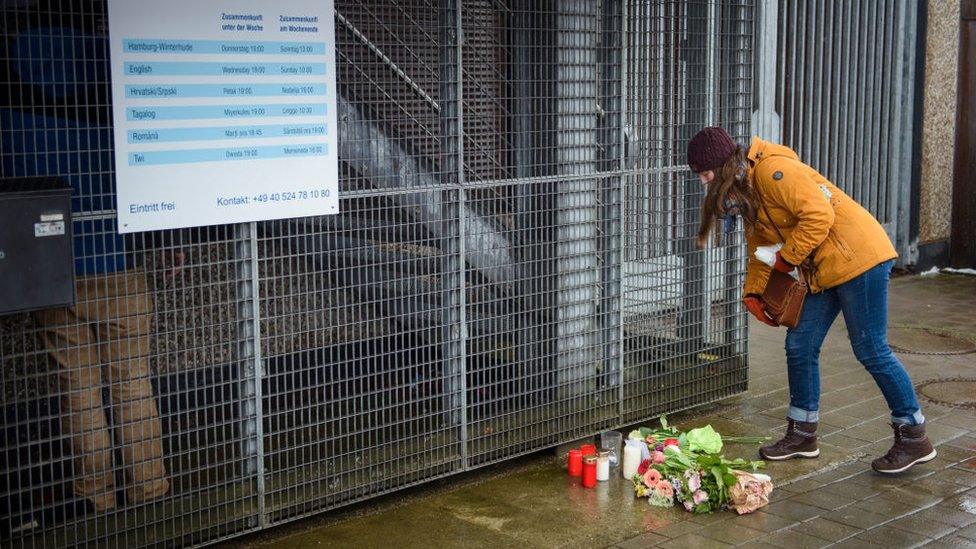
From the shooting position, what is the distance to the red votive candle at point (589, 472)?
575 cm

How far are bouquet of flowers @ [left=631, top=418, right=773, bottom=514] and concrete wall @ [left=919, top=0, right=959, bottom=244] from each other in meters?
7.07

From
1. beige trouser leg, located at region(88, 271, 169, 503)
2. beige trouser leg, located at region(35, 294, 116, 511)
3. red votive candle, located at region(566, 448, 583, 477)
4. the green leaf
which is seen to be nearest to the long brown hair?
the green leaf

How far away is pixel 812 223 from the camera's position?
5520 mm

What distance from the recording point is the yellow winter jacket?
218 inches

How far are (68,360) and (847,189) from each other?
27.6 ft

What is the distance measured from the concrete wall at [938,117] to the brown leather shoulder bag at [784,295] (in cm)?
679

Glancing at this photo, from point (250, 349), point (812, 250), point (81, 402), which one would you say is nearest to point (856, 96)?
point (812, 250)

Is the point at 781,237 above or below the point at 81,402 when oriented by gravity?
above

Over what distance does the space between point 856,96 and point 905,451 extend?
597cm

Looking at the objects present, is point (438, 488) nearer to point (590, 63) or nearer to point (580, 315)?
point (580, 315)

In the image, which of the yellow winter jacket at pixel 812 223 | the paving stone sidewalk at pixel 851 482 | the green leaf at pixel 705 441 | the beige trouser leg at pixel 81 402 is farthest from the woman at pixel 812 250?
the beige trouser leg at pixel 81 402

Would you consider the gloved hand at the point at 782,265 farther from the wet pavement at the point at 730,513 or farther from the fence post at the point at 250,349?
the fence post at the point at 250,349

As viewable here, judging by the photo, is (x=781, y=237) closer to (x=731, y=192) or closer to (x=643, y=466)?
(x=731, y=192)

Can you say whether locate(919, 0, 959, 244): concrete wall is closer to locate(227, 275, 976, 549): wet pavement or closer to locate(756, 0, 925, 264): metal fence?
locate(756, 0, 925, 264): metal fence
